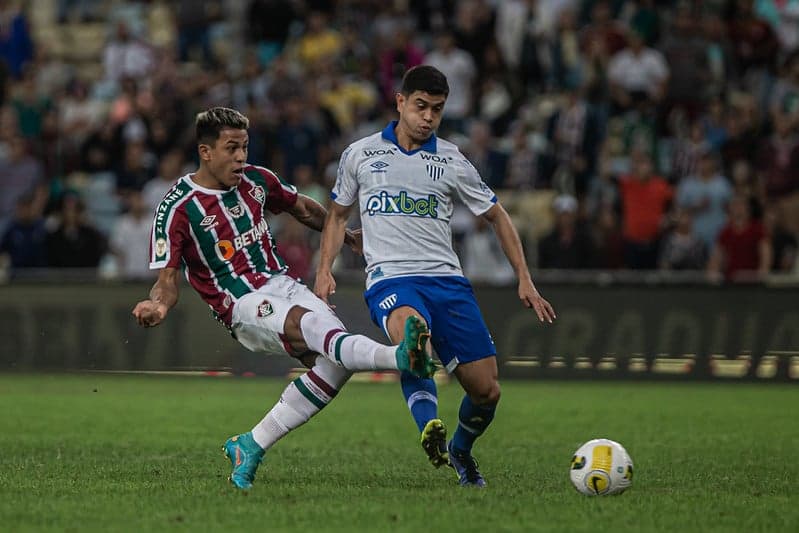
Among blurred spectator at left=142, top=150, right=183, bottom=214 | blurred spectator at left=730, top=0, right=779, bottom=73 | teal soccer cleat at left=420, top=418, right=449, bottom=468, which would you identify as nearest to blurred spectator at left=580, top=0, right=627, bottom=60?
blurred spectator at left=730, top=0, right=779, bottom=73

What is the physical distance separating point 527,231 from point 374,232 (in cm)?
1034

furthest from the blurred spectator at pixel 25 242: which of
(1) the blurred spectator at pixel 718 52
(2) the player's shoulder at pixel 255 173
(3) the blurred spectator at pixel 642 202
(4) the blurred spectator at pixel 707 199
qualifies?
(2) the player's shoulder at pixel 255 173

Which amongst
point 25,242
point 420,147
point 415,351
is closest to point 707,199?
point 25,242

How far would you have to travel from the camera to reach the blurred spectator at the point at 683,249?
18.2m

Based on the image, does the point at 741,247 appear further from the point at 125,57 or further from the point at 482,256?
the point at 125,57

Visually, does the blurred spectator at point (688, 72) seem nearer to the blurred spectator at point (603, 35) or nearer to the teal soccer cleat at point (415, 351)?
the blurred spectator at point (603, 35)

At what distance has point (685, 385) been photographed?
16.9 metres

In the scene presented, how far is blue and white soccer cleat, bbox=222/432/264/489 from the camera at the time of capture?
816 centimetres

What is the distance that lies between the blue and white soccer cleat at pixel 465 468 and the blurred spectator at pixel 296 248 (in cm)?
942

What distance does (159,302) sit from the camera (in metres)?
8.05

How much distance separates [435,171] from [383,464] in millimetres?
2115

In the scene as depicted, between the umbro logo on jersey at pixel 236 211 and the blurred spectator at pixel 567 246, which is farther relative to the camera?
the blurred spectator at pixel 567 246

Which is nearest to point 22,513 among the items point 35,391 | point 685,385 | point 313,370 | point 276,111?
point 313,370

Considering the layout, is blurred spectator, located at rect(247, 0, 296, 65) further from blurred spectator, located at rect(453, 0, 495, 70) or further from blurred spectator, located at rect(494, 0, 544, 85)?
blurred spectator, located at rect(494, 0, 544, 85)
